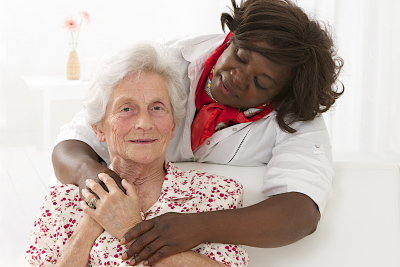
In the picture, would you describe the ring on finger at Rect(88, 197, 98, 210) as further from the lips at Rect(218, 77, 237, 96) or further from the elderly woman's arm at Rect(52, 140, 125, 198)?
the lips at Rect(218, 77, 237, 96)

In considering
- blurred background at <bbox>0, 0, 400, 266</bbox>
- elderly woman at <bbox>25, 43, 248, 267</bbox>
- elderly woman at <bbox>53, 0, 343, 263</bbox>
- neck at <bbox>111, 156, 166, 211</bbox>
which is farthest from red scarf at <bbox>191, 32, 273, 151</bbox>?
blurred background at <bbox>0, 0, 400, 266</bbox>

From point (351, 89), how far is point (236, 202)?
255 cm

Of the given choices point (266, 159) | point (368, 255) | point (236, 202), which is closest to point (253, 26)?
point (266, 159)

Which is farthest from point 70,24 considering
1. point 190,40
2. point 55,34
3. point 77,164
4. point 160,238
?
point 160,238

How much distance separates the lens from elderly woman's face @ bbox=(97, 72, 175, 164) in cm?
134

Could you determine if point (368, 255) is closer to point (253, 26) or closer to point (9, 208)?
point (253, 26)

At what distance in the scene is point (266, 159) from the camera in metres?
1.68

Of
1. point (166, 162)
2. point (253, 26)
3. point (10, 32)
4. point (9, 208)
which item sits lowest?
point (9, 208)

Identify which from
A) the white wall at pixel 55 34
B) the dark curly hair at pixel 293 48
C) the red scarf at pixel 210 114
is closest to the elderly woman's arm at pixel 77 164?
the red scarf at pixel 210 114

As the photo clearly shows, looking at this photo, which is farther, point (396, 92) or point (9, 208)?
point (396, 92)

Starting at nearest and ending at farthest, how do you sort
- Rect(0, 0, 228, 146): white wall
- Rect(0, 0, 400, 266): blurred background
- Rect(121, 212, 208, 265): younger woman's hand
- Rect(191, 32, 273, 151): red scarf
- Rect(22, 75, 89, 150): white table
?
Rect(121, 212, 208, 265): younger woman's hand
Rect(191, 32, 273, 151): red scarf
Rect(0, 0, 400, 266): blurred background
Rect(22, 75, 89, 150): white table
Rect(0, 0, 228, 146): white wall

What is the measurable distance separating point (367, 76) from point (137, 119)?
9.04ft

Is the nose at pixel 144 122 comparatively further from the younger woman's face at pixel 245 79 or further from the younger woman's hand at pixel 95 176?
the younger woman's face at pixel 245 79

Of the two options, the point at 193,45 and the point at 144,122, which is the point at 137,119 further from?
the point at 193,45
